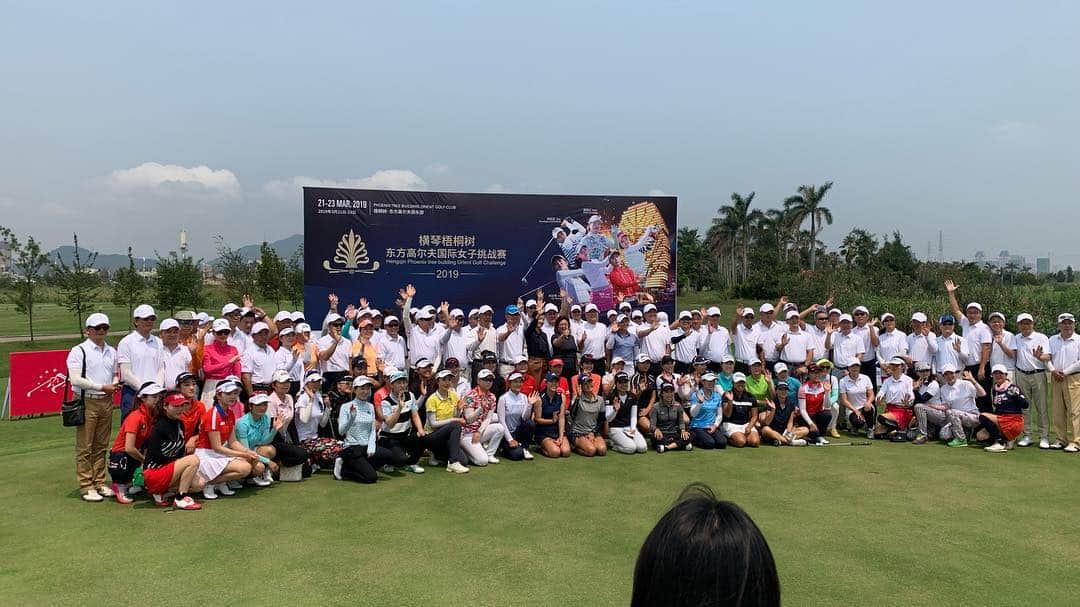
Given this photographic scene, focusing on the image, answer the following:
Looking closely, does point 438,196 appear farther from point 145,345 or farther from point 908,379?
A: point 908,379

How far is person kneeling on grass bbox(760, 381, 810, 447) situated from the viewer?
349 inches

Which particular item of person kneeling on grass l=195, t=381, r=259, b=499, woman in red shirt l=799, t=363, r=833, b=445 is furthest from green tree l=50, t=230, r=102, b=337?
woman in red shirt l=799, t=363, r=833, b=445

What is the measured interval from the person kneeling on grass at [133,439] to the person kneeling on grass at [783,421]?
23.4 feet

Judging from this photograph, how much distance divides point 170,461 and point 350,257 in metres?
6.66

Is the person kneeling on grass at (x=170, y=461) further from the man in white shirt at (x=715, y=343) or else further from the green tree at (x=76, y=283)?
the green tree at (x=76, y=283)

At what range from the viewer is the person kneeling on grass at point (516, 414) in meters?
8.04

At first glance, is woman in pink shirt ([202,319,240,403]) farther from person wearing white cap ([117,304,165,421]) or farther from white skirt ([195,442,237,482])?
white skirt ([195,442,237,482])

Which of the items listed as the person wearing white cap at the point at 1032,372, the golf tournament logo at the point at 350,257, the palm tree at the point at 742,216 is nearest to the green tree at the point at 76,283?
the golf tournament logo at the point at 350,257

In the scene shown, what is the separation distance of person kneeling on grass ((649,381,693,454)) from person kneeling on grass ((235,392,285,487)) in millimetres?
4513

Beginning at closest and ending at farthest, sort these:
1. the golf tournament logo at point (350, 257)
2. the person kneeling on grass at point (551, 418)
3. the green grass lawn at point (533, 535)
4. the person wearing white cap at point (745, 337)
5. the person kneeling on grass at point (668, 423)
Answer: the green grass lawn at point (533, 535), the person kneeling on grass at point (551, 418), the person kneeling on grass at point (668, 423), the person wearing white cap at point (745, 337), the golf tournament logo at point (350, 257)

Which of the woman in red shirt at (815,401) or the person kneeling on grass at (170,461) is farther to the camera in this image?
the woman in red shirt at (815,401)

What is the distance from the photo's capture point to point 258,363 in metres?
7.51

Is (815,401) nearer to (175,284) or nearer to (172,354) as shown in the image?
(172,354)

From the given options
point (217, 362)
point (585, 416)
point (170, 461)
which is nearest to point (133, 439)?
point (170, 461)
